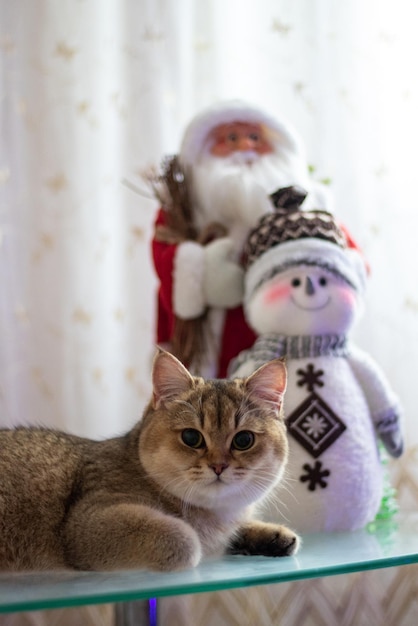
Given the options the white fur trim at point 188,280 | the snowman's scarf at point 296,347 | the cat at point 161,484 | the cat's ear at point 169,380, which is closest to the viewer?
the cat at point 161,484

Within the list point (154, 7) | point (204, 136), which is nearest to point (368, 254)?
point (204, 136)

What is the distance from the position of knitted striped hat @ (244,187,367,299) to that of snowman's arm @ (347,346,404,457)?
0.14 metres

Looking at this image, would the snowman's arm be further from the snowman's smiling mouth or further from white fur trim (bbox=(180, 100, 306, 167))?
white fur trim (bbox=(180, 100, 306, 167))

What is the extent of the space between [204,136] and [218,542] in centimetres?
83

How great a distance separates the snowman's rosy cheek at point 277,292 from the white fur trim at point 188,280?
181mm

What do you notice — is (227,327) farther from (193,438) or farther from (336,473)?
(193,438)

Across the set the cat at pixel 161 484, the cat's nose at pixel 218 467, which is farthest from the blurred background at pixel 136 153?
the cat's nose at pixel 218 467

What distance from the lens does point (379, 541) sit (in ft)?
3.06

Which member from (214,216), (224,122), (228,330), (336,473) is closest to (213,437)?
(336,473)

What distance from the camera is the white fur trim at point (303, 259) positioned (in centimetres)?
110

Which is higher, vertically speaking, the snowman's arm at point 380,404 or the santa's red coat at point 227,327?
the santa's red coat at point 227,327

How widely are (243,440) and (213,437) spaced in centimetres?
4

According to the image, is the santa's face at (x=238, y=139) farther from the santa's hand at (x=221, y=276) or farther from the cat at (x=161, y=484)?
the cat at (x=161, y=484)

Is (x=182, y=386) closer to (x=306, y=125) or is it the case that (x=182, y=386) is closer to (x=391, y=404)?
(x=391, y=404)
